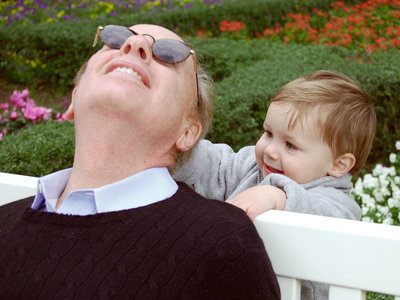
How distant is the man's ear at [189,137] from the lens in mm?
1961

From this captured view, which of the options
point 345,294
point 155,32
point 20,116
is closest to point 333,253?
point 345,294

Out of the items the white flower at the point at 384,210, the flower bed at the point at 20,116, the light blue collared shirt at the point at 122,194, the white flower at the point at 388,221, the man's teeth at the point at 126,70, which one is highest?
the man's teeth at the point at 126,70

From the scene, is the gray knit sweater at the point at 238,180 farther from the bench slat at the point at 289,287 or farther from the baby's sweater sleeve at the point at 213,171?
the bench slat at the point at 289,287

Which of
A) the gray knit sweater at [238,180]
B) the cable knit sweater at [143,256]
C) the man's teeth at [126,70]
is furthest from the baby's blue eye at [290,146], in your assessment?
the man's teeth at [126,70]

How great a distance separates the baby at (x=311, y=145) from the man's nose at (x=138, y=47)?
1.74ft

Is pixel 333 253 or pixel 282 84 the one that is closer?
pixel 333 253

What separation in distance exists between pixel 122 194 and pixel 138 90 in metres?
0.32

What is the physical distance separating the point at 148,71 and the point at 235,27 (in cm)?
725

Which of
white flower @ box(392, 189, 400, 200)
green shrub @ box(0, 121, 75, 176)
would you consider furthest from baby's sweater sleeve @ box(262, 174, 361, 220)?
white flower @ box(392, 189, 400, 200)

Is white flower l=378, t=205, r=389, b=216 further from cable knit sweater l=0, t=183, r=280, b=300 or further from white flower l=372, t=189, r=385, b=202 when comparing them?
cable knit sweater l=0, t=183, r=280, b=300

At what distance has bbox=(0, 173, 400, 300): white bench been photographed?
4.91ft

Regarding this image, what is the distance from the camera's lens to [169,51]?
1.88 m

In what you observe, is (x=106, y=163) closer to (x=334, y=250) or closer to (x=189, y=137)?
(x=189, y=137)

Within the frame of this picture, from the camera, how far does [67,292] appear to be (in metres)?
1.60
